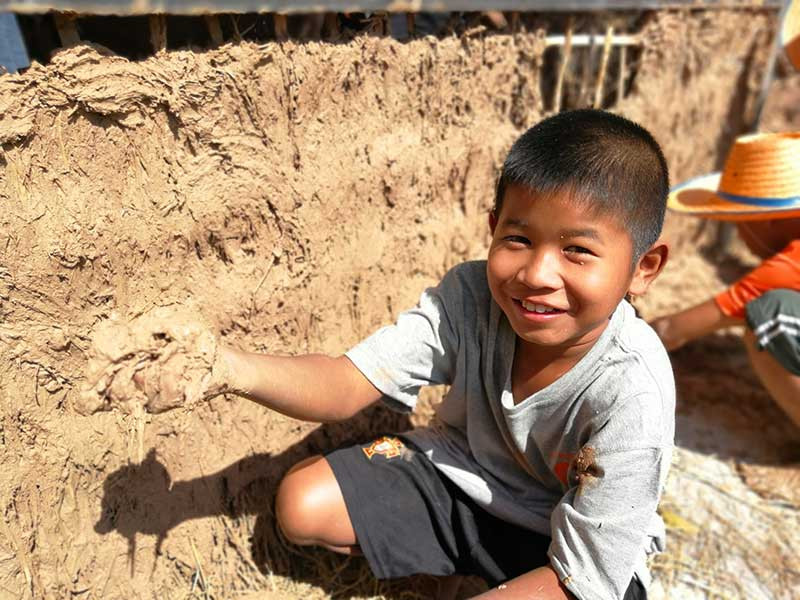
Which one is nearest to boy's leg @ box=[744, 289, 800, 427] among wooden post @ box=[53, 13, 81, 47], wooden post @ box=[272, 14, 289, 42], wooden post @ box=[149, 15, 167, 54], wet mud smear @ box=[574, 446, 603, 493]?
wet mud smear @ box=[574, 446, 603, 493]

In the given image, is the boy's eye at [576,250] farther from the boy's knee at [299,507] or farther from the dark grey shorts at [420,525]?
the boy's knee at [299,507]

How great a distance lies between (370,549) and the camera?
1.71 metres

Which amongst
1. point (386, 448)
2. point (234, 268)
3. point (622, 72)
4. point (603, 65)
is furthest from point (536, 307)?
point (622, 72)

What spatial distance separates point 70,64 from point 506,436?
1.24m

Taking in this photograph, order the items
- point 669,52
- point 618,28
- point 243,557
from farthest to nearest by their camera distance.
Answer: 1. point 669,52
2. point 618,28
3. point 243,557

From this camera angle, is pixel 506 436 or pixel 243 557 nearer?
pixel 506 436

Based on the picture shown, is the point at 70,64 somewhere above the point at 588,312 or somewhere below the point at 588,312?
above

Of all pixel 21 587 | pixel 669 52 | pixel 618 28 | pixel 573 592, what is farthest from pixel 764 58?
pixel 21 587

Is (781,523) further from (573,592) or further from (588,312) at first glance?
(588,312)

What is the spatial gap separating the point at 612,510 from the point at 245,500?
104 cm

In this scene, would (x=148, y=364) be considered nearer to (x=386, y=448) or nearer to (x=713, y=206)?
(x=386, y=448)

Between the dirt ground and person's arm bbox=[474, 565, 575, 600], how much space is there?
636 mm

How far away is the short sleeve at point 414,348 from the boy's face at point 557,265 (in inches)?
9.3

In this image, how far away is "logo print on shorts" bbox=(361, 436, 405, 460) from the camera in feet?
6.00
